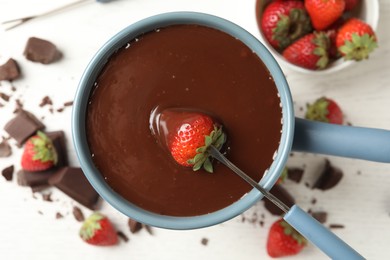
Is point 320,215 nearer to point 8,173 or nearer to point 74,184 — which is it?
point 74,184

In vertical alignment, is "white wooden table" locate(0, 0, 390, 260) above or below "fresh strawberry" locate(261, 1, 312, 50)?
below

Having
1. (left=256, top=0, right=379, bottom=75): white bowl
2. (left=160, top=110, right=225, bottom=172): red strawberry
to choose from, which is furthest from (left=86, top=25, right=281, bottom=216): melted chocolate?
(left=256, top=0, right=379, bottom=75): white bowl

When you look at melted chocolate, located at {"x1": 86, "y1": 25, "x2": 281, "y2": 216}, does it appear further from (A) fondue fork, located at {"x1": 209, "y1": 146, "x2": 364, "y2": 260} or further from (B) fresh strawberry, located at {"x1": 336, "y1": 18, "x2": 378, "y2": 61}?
(B) fresh strawberry, located at {"x1": 336, "y1": 18, "x2": 378, "y2": 61}

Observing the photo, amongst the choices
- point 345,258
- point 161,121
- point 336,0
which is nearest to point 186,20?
point 161,121

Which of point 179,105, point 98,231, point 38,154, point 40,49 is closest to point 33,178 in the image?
point 38,154

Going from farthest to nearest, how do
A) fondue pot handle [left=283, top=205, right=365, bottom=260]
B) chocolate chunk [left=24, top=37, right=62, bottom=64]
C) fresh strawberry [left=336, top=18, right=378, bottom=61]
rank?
1. chocolate chunk [left=24, top=37, right=62, bottom=64]
2. fresh strawberry [left=336, top=18, right=378, bottom=61]
3. fondue pot handle [left=283, top=205, right=365, bottom=260]

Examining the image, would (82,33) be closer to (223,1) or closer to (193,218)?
(223,1)

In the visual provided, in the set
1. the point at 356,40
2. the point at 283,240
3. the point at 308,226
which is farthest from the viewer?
the point at 283,240
